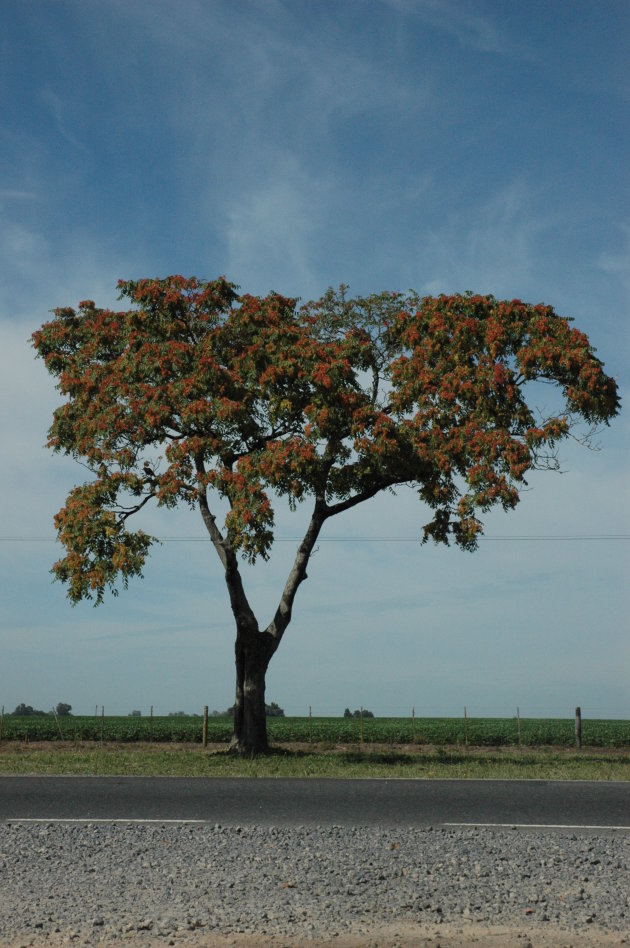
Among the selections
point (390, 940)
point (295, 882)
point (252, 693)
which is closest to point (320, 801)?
point (295, 882)

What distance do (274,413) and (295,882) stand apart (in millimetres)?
16763

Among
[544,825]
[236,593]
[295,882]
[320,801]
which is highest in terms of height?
[236,593]

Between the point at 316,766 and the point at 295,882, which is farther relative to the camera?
the point at 316,766

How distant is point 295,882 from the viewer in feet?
25.3

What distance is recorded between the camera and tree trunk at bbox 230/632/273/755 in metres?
26.4

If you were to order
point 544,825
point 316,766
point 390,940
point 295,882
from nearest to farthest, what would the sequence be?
point 390,940
point 295,882
point 544,825
point 316,766

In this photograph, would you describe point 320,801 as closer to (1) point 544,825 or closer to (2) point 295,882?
(1) point 544,825

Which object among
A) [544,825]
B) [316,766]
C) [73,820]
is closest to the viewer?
[544,825]

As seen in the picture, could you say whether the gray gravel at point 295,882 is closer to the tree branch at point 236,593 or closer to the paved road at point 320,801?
the paved road at point 320,801

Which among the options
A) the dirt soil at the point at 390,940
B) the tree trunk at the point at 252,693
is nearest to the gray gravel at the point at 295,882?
the dirt soil at the point at 390,940

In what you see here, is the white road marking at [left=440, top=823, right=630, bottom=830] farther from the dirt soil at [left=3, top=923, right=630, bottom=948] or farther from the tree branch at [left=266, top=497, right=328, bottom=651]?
the tree branch at [left=266, top=497, right=328, bottom=651]

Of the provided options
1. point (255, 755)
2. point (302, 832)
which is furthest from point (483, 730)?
point (302, 832)

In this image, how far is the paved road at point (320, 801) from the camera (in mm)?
12055

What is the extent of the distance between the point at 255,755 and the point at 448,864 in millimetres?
18236
